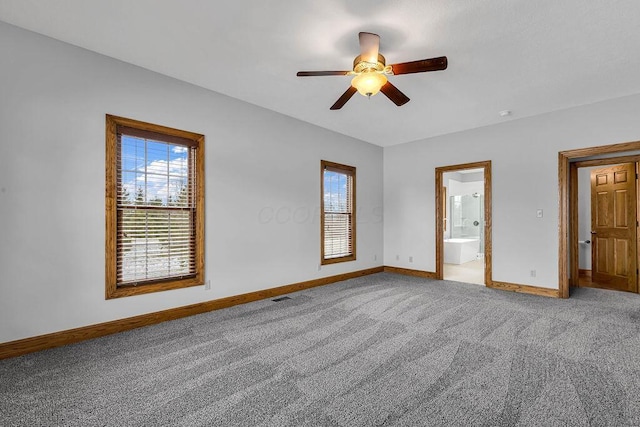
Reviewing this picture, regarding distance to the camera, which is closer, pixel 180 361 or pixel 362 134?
pixel 180 361

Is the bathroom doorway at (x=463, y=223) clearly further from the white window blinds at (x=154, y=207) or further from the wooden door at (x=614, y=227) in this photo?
the white window blinds at (x=154, y=207)

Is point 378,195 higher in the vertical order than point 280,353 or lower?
higher

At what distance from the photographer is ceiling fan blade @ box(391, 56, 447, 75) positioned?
2357mm

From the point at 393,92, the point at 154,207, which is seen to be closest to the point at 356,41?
the point at 393,92

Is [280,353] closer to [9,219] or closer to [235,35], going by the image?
[9,219]

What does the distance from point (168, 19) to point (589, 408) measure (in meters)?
4.06

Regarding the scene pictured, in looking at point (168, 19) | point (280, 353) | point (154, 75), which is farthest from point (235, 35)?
point (280, 353)

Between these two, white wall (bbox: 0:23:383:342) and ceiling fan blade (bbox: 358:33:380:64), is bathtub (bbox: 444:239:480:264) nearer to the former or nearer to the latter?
white wall (bbox: 0:23:383:342)

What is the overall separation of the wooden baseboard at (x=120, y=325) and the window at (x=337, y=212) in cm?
109

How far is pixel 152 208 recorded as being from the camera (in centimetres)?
333

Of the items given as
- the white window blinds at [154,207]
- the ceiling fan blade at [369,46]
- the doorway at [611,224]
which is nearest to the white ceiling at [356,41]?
the ceiling fan blade at [369,46]

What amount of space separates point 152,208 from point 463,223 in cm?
862

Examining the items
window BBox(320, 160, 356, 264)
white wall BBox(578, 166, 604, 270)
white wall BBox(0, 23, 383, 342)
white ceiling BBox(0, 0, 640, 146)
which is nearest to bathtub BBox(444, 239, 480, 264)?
white wall BBox(578, 166, 604, 270)

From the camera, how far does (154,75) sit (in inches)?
131
